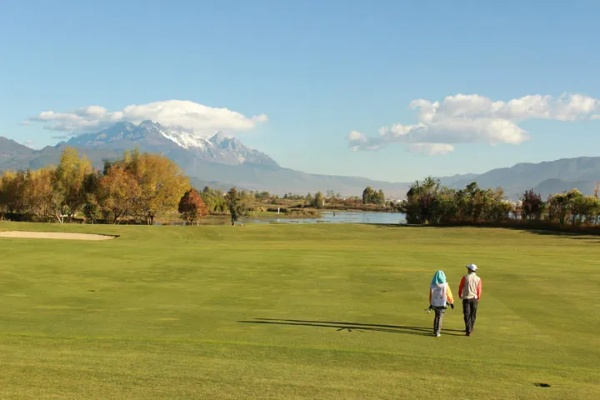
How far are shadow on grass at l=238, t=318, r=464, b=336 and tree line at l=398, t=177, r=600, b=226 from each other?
231 feet

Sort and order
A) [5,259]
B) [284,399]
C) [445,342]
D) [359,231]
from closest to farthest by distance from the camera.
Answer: [284,399] → [445,342] → [5,259] → [359,231]

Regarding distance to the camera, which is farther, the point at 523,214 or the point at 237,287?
the point at 523,214

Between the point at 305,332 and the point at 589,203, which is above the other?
the point at 589,203

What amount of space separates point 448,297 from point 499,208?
79412mm

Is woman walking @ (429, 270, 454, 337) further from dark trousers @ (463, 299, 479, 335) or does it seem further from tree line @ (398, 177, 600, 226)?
tree line @ (398, 177, 600, 226)

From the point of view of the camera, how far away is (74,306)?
20.2m

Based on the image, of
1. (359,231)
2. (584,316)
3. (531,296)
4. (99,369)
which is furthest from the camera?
(359,231)

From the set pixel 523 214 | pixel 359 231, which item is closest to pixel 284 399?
pixel 359 231

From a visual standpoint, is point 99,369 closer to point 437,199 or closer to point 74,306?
point 74,306

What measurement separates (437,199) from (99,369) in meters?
91.4

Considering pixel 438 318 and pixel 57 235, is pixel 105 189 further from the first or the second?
pixel 438 318

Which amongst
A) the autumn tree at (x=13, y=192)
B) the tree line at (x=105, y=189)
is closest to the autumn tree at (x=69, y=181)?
the tree line at (x=105, y=189)

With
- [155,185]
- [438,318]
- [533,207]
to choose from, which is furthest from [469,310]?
[155,185]

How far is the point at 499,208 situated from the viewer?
90.9m
